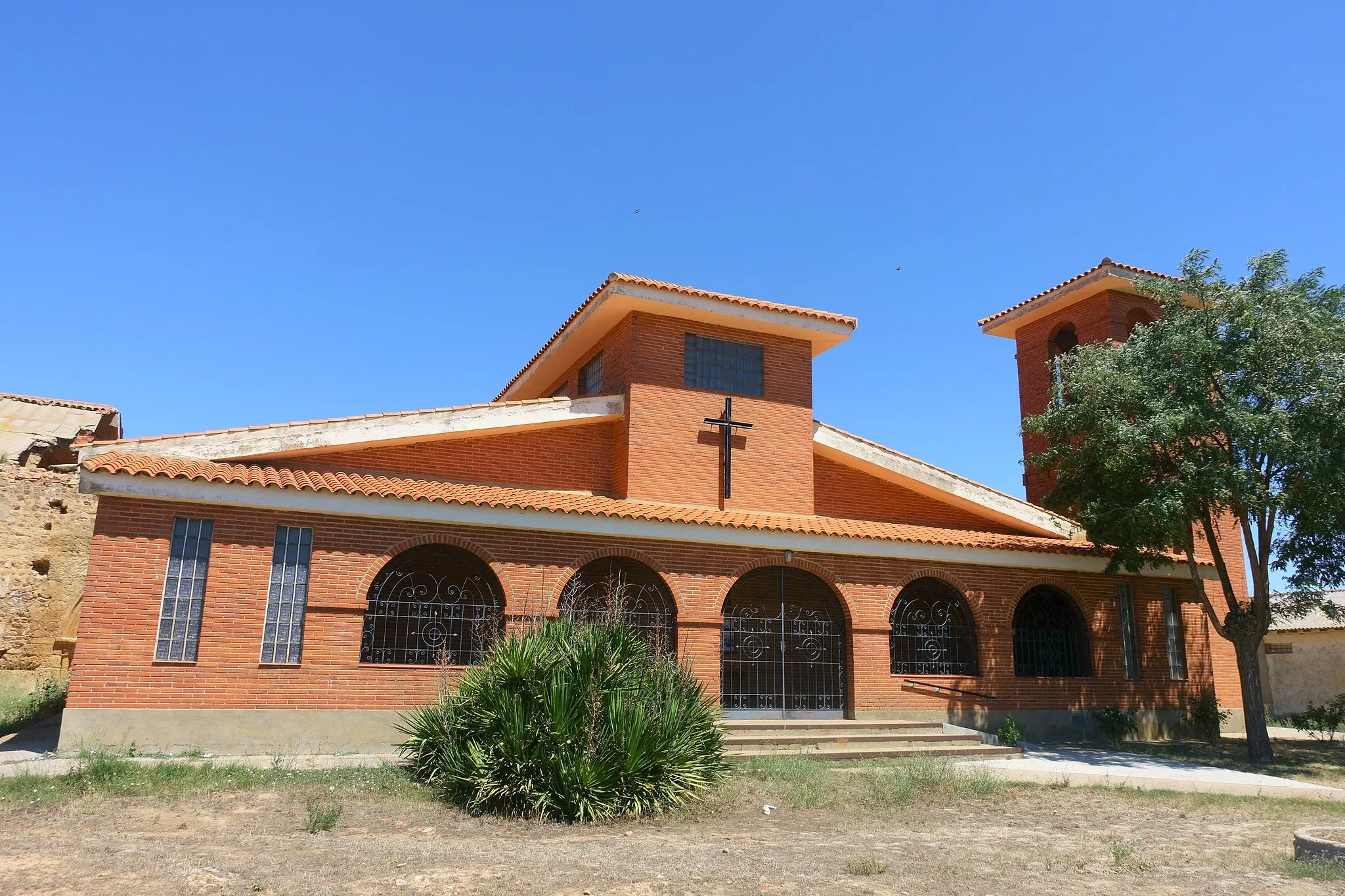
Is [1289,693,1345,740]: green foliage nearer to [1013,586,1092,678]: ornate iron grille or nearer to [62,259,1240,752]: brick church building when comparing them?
[62,259,1240,752]: brick church building

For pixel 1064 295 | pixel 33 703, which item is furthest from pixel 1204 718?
pixel 33 703

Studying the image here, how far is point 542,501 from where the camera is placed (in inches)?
545

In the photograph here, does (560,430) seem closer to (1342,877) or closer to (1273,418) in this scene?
(1273,418)

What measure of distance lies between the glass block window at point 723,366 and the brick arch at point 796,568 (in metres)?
3.70

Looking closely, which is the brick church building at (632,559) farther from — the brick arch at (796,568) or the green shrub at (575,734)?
the green shrub at (575,734)

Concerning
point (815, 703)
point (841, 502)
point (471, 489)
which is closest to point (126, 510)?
point (471, 489)

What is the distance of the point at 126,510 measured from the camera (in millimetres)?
11602

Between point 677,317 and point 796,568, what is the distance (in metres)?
4.94

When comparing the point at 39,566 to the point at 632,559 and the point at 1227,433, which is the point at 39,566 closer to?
the point at 632,559

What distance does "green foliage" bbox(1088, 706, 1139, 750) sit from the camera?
16312 millimetres

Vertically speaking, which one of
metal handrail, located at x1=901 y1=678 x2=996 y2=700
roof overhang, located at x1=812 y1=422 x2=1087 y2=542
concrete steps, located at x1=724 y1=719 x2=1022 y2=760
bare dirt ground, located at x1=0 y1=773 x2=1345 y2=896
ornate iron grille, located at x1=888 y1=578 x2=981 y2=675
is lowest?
bare dirt ground, located at x1=0 y1=773 x2=1345 y2=896

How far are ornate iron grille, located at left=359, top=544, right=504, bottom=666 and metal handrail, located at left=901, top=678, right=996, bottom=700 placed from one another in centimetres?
682

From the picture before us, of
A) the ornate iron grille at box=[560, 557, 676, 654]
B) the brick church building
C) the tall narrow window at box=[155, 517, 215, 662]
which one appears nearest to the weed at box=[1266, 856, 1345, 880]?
the brick church building

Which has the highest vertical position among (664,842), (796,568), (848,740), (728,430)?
(728,430)
